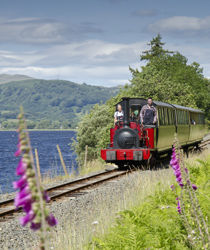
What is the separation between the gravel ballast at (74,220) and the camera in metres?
5.96

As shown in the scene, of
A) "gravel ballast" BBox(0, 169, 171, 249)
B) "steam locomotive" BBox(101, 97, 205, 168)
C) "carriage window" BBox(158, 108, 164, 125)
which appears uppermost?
"carriage window" BBox(158, 108, 164, 125)

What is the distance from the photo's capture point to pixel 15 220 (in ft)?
27.1

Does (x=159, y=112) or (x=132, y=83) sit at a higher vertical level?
(x=132, y=83)

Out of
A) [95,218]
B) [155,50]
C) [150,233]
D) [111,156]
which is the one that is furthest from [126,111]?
[155,50]

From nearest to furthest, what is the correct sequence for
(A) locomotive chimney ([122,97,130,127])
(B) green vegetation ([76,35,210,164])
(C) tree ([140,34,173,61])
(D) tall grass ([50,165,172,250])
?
1. (D) tall grass ([50,165,172,250])
2. (A) locomotive chimney ([122,97,130,127])
3. (B) green vegetation ([76,35,210,164])
4. (C) tree ([140,34,173,61])

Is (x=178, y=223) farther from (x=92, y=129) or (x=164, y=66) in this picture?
(x=164, y=66)

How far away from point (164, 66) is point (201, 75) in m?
7.30

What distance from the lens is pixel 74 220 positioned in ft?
25.2

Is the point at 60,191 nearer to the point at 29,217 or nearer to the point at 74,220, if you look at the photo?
the point at 74,220

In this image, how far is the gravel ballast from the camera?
596 cm

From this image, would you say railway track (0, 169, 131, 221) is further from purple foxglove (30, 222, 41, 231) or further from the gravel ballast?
purple foxglove (30, 222, 41, 231)

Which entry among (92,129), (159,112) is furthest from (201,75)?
(159,112)

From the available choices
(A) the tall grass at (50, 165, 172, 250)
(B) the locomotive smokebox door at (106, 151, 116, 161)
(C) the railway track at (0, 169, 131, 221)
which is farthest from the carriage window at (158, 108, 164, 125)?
(A) the tall grass at (50, 165, 172, 250)

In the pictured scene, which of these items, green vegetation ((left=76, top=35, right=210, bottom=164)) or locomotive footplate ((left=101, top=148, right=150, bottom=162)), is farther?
green vegetation ((left=76, top=35, right=210, bottom=164))
